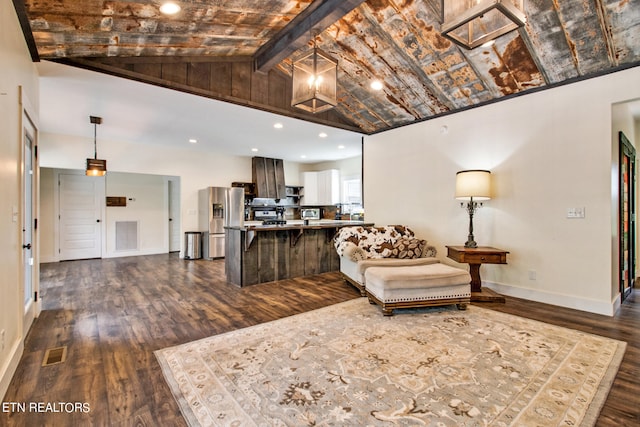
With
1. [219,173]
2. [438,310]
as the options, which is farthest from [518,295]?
[219,173]

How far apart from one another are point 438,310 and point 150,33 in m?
4.15

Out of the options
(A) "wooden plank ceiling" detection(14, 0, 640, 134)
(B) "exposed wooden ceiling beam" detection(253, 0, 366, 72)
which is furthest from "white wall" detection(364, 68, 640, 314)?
(B) "exposed wooden ceiling beam" detection(253, 0, 366, 72)

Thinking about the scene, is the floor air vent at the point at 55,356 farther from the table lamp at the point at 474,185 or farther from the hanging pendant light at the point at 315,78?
the table lamp at the point at 474,185

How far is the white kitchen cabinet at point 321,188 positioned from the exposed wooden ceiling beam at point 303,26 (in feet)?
16.3

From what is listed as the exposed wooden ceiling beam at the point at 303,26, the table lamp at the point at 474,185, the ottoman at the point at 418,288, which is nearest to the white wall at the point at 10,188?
the exposed wooden ceiling beam at the point at 303,26

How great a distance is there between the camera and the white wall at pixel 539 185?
3393 millimetres

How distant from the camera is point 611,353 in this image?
2422 mm

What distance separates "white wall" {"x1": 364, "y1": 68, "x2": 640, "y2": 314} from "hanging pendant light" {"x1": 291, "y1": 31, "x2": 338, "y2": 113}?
248cm

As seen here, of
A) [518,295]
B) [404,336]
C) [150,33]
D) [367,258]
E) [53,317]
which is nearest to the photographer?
[404,336]

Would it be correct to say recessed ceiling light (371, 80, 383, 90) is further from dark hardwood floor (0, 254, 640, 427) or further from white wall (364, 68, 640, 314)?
dark hardwood floor (0, 254, 640, 427)

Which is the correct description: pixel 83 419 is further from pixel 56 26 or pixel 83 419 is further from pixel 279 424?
pixel 56 26

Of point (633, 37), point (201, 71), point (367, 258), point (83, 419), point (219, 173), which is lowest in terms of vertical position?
point (83, 419)

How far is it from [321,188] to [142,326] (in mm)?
6668

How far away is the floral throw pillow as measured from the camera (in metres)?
4.47
